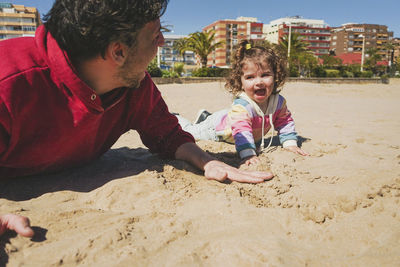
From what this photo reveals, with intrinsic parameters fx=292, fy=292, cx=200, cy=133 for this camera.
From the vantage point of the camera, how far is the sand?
50.6 inches

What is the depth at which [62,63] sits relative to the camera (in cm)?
169

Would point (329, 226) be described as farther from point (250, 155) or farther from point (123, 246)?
point (250, 155)

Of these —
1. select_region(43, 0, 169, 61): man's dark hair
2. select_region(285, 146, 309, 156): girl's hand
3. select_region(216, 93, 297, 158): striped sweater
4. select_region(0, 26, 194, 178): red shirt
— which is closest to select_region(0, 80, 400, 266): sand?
select_region(0, 26, 194, 178): red shirt

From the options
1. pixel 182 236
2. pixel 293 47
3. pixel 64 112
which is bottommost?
pixel 182 236

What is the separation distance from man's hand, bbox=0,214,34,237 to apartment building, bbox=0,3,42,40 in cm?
8427

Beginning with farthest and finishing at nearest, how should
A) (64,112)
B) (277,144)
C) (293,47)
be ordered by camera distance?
(293,47) → (277,144) → (64,112)

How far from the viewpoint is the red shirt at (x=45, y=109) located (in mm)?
1625

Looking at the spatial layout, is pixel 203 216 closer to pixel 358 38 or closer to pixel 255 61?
pixel 255 61

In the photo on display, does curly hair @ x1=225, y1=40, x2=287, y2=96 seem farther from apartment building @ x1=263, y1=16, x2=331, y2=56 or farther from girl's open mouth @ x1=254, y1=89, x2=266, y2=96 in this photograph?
apartment building @ x1=263, y1=16, x2=331, y2=56

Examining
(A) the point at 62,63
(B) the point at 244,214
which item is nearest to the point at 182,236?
(B) the point at 244,214

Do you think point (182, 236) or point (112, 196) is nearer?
point (182, 236)

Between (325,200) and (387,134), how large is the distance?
276 cm

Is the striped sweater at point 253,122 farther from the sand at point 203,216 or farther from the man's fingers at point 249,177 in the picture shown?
the man's fingers at point 249,177

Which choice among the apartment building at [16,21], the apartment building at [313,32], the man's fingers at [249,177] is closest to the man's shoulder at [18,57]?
the man's fingers at [249,177]
